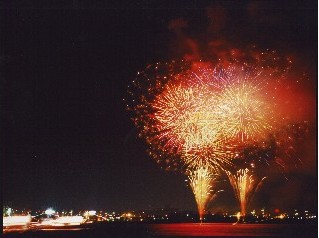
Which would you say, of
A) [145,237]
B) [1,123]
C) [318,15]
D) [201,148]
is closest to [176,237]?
[145,237]

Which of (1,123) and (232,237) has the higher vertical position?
(1,123)

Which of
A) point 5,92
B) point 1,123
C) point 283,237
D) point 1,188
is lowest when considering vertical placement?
point 283,237

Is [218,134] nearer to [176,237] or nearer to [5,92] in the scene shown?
[176,237]

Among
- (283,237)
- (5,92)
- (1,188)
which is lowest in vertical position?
(283,237)

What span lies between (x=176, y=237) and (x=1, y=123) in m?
12.4

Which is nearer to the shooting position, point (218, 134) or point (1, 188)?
point (1, 188)

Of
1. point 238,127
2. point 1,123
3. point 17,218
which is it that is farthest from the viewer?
point 17,218

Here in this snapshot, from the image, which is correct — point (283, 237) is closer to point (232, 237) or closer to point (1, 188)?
point (232, 237)

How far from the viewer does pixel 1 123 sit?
12.2 metres

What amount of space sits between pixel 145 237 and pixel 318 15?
14.3m

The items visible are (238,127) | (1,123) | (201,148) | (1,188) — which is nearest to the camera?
(1,188)

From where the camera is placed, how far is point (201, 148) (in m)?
21.3

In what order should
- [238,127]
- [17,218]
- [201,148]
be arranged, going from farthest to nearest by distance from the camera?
[17,218] < [201,148] < [238,127]

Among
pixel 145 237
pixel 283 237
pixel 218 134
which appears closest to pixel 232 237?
pixel 283 237
